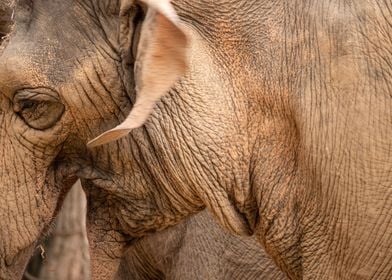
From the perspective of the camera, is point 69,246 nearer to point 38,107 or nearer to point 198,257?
point 198,257

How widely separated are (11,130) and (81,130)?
0.22 m

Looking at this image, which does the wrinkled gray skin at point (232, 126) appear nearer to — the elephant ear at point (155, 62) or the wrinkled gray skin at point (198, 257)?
the elephant ear at point (155, 62)

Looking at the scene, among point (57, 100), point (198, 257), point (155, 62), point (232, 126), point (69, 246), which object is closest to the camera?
point (155, 62)

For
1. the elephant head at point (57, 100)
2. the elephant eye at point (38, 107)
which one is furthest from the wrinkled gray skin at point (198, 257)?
the elephant eye at point (38, 107)

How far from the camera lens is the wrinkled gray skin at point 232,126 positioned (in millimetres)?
4539

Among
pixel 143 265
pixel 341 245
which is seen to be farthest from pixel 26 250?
pixel 143 265

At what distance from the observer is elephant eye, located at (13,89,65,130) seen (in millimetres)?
4805

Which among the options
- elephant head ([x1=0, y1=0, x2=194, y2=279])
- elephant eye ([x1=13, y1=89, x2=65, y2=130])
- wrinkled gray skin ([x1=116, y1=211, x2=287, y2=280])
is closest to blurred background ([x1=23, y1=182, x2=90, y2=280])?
wrinkled gray skin ([x1=116, y1=211, x2=287, y2=280])

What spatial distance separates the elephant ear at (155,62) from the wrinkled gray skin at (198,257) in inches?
49.7

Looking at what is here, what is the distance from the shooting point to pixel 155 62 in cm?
441

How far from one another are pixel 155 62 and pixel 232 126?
385 millimetres

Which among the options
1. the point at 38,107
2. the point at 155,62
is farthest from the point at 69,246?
the point at 155,62

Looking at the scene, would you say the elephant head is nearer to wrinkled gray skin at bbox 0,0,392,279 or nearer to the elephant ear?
wrinkled gray skin at bbox 0,0,392,279

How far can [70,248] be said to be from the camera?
28.5 feet
